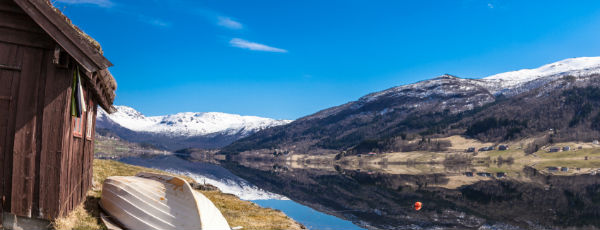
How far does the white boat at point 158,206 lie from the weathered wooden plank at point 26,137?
3462 millimetres

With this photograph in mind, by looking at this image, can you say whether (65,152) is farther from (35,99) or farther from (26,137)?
(35,99)

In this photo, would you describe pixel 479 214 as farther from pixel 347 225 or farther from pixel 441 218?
pixel 347 225

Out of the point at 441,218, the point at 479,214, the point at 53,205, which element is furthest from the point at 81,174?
the point at 479,214

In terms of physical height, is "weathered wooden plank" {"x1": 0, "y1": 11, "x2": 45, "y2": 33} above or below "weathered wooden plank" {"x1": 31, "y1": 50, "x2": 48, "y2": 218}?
above

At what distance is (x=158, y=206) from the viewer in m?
16.6

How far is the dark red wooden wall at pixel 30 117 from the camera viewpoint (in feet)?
46.5

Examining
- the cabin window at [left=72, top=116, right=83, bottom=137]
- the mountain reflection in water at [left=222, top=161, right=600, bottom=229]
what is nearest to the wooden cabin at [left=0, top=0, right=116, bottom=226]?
the cabin window at [left=72, top=116, right=83, bottom=137]

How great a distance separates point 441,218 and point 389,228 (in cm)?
777

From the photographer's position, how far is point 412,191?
2894 inches

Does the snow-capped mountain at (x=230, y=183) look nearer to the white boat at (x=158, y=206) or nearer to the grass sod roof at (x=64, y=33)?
the white boat at (x=158, y=206)

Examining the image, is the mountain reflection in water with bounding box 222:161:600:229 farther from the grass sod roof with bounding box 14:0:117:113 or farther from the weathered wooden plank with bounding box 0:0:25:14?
the weathered wooden plank with bounding box 0:0:25:14

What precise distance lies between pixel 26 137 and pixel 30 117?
0.64m

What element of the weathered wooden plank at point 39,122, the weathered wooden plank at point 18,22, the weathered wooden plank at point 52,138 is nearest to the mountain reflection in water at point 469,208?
the weathered wooden plank at point 52,138

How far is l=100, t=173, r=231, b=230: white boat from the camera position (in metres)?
16.1
